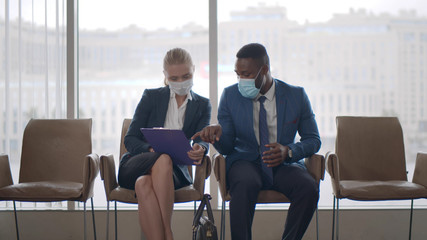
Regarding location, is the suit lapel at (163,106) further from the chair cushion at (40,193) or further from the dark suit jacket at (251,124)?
the chair cushion at (40,193)

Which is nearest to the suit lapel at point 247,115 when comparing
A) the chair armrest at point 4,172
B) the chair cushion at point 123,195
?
the chair cushion at point 123,195

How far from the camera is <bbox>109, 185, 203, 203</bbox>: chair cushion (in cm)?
277

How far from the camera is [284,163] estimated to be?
2830 millimetres

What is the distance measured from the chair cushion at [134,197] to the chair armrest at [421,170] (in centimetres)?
150

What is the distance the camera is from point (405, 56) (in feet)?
12.4

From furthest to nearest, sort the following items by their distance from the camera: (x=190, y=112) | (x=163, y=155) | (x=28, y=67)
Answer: (x=28, y=67) < (x=190, y=112) < (x=163, y=155)

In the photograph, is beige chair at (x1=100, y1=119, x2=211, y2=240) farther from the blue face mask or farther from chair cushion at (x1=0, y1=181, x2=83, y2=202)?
the blue face mask

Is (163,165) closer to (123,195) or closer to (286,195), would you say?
(123,195)

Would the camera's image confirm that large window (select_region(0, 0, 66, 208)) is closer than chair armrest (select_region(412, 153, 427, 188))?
No

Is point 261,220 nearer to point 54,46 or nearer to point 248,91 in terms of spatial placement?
point 248,91

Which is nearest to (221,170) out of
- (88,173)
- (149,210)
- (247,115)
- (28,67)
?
(247,115)

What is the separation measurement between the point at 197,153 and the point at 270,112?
1.86ft

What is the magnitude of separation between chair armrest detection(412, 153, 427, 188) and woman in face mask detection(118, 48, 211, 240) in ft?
4.83

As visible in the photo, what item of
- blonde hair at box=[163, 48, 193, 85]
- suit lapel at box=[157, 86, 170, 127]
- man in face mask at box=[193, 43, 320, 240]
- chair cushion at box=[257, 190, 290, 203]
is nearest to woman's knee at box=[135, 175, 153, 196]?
man in face mask at box=[193, 43, 320, 240]
